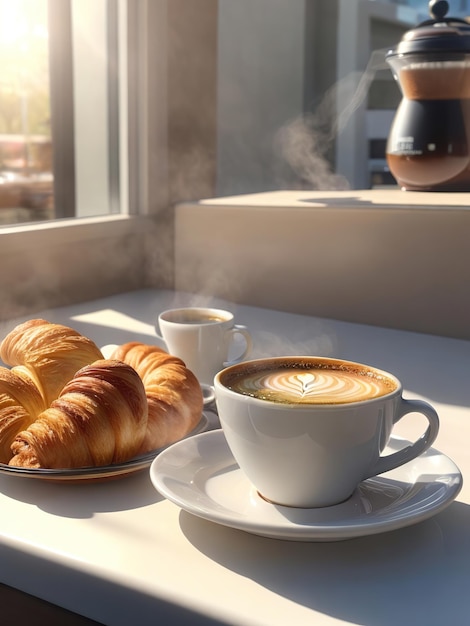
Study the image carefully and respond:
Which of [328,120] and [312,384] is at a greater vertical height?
[328,120]

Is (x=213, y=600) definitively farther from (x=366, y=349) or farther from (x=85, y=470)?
(x=366, y=349)

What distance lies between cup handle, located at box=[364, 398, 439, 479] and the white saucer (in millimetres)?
20

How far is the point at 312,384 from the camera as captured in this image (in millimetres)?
545

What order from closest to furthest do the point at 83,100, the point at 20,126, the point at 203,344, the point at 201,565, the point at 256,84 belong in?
the point at 201,565 → the point at 203,344 → the point at 83,100 → the point at 20,126 → the point at 256,84

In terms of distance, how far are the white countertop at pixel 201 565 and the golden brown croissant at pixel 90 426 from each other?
0.03 metres

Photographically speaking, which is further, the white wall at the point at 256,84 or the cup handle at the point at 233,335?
the white wall at the point at 256,84

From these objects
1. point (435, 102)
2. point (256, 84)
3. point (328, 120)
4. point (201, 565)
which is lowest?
point (201, 565)

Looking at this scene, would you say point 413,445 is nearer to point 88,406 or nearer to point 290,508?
point 290,508

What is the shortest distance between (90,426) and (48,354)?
0.17 meters

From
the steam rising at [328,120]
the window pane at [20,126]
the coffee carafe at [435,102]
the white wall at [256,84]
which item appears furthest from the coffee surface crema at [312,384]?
the white wall at [256,84]

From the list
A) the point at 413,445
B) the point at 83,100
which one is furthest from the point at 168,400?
the point at 83,100

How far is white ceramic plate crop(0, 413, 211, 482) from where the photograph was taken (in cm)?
55

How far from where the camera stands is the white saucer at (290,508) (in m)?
0.46

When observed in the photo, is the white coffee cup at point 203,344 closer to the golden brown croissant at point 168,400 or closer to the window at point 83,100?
the golden brown croissant at point 168,400
